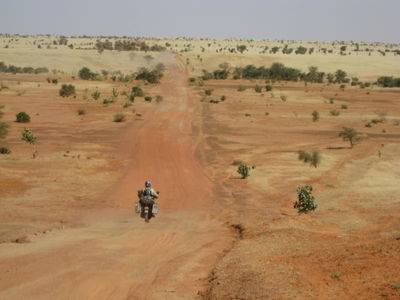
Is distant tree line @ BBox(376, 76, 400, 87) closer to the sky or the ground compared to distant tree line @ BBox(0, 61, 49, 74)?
Result: closer to the ground

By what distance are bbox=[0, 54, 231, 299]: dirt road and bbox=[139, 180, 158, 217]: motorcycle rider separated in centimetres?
71

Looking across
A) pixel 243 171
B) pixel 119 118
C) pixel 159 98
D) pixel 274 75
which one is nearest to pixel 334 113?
pixel 159 98

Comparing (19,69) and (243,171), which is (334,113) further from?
(19,69)

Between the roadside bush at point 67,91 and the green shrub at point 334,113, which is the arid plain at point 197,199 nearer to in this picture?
the green shrub at point 334,113

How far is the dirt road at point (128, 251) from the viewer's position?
41.0ft

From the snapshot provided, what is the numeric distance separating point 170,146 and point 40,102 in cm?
2251

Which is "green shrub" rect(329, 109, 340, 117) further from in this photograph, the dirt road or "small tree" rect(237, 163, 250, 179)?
the dirt road

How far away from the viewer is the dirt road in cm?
1251

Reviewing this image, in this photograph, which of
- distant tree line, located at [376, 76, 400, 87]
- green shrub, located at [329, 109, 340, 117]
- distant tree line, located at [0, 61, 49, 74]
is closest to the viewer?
green shrub, located at [329, 109, 340, 117]

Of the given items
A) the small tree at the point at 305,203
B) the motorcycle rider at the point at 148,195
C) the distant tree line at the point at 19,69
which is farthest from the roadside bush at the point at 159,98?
the motorcycle rider at the point at 148,195

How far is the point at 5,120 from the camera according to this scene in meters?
41.7

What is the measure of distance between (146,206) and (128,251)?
2862 mm

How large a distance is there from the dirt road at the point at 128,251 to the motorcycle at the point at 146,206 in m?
0.36

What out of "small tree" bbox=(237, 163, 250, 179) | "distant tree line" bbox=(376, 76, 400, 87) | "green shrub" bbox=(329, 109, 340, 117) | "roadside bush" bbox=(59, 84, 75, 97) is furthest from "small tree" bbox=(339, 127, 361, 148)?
"distant tree line" bbox=(376, 76, 400, 87)
